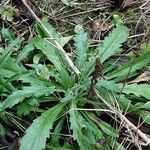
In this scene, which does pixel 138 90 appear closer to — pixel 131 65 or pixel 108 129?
pixel 131 65

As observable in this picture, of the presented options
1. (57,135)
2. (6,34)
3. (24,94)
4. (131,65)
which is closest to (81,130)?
(57,135)

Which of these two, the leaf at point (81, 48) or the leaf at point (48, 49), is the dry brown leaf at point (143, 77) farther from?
the leaf at point (48, 49)

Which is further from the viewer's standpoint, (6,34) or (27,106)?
(6,34)

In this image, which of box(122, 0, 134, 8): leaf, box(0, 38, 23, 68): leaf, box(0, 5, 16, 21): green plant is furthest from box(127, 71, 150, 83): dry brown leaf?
box(0, 5, 16, 21): green plant

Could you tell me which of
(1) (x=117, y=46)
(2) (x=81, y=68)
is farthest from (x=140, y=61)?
(2) (x=81, y=68)

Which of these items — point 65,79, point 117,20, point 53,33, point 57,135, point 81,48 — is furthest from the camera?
point 117,20

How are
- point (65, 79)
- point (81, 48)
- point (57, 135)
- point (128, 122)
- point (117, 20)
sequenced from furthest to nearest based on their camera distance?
point (117, 20)
point (81, 48)
point (65, 79)
point (57, 135)
point (128, 122)

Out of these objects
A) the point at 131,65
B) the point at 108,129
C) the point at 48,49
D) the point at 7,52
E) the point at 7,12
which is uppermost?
the point at 7,12

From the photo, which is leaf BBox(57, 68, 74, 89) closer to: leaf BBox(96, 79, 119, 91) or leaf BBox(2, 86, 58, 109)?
leaf BBox(2, 86, 58, 109)
